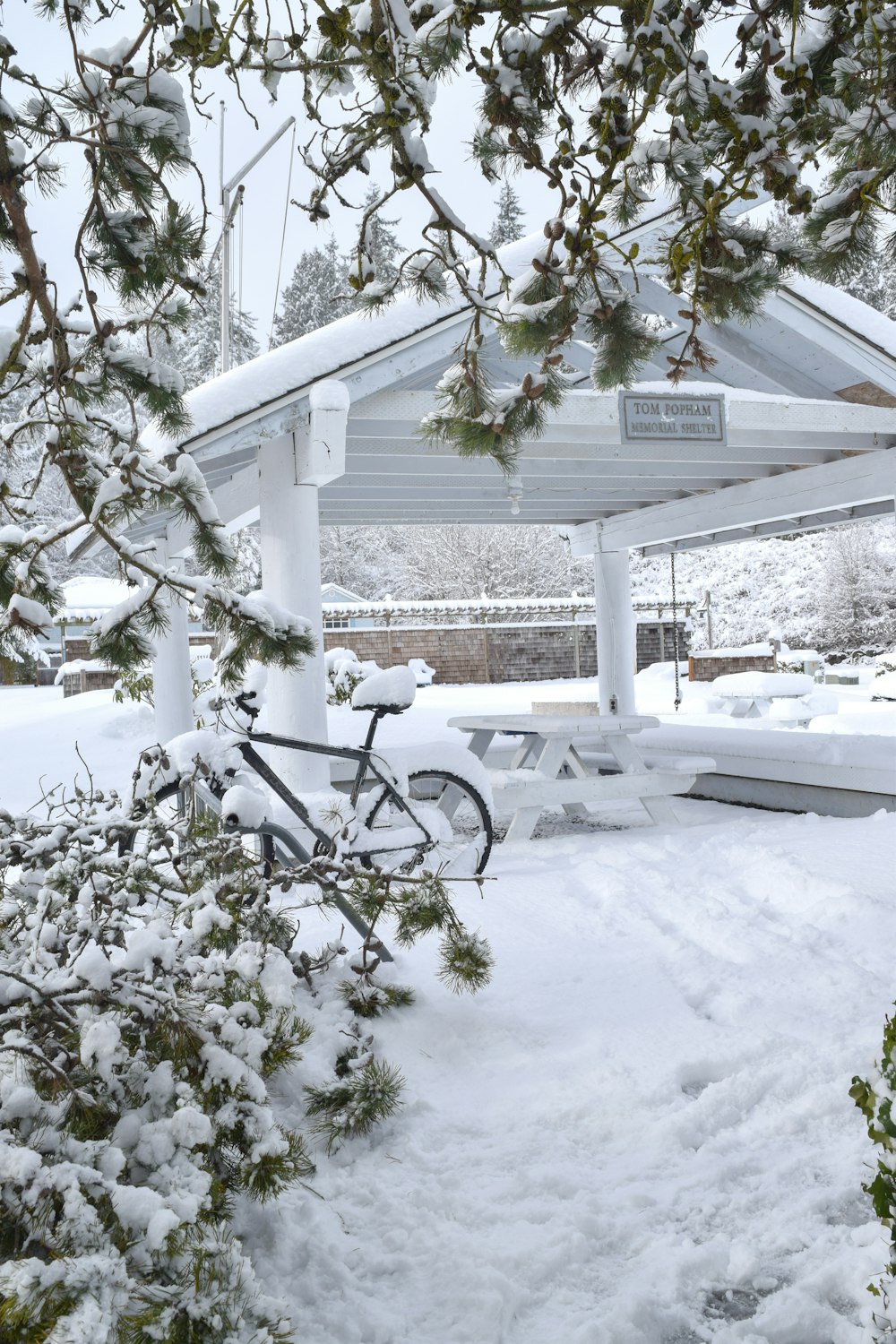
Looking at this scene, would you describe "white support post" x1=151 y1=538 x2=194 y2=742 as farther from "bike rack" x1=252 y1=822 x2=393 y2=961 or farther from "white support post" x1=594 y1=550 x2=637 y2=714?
"white support post" x1=594 y1=550 x2=637 y2=714

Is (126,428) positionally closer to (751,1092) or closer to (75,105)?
(75,105)

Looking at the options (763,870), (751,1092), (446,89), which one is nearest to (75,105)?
(446,89)

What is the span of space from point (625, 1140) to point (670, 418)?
452cm

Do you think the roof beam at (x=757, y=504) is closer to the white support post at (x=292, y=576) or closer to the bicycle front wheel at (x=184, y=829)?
the white support post at (x=292, y=576)

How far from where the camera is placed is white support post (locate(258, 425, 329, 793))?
5.61 metres

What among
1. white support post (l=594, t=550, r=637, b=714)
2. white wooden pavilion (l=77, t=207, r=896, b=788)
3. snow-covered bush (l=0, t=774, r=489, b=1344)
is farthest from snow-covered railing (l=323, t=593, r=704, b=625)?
snow-covered bush (l=0, t=774, r=489, b=1344)

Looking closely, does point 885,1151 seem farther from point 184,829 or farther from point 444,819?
point 444,819

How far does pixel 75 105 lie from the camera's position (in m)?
2.39

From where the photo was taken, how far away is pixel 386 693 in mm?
4586

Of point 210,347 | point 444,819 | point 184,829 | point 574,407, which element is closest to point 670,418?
point 574,407

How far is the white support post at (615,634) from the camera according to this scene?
417 inches

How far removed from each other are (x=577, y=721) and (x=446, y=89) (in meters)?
3.93

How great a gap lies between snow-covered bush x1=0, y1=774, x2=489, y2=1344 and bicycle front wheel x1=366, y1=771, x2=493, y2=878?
1.16 m

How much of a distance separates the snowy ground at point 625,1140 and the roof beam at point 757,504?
3.78 m
